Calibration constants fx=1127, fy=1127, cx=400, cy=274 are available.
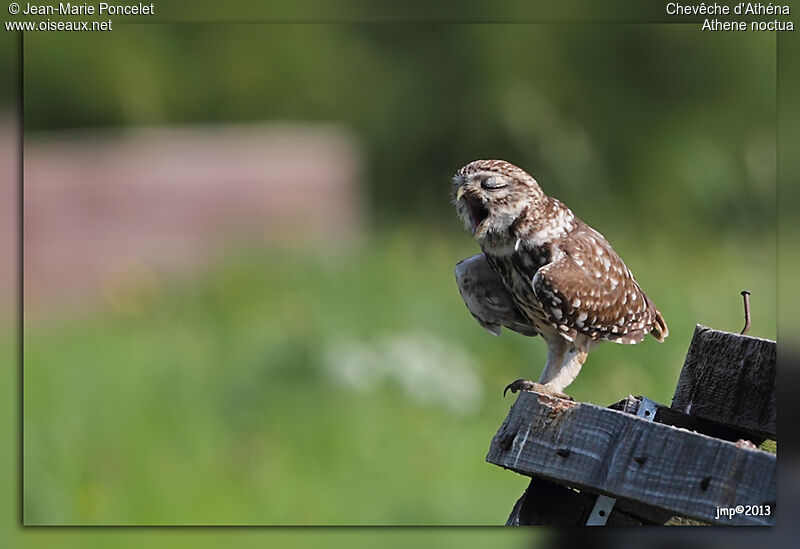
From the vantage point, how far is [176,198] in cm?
554

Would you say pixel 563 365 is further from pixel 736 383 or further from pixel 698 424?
pixel 736 383

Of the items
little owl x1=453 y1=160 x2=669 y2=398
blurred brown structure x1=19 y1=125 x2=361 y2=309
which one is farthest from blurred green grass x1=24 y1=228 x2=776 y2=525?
little owl x1=453 y1=160 x2=669 y2=398

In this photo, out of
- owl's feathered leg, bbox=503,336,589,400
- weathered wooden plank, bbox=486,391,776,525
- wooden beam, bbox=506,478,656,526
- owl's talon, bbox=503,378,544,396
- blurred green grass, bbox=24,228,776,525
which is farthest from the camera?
blurred green grass, bbox=24,228,776,525

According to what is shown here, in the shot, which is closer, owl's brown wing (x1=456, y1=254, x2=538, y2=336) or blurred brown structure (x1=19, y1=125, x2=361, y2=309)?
owl's brown wing (x1=456, y1=254, x2=538, y2=336)

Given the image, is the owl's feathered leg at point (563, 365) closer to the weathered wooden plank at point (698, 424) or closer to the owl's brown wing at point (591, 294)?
the owl's brown wing at point (591, 294)

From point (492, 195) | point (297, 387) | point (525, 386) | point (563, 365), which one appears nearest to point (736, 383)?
point (525, 386)

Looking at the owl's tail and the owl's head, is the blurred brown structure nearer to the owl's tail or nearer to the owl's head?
the owl's head

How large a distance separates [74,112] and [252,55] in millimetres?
921

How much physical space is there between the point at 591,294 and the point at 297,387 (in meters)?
1.74

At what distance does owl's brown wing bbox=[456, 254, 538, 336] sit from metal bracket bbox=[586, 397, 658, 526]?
762 mm

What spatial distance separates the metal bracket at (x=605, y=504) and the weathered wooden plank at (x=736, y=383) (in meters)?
0.10

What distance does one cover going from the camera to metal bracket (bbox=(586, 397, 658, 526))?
2596 mm

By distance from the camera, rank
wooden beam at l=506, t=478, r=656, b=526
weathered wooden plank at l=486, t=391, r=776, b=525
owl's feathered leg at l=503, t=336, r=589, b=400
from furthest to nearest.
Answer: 1. owl's feathered leg at l=503, t=336, r=589, b=400
2. wooden beam at l=506, t=478, r=656, b=526
3. weathered wooden plank at l=486, t=391, r=776, b=525

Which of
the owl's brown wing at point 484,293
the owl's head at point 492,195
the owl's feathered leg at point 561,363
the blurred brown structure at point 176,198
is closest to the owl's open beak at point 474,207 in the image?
the owl's head at point 492,195
